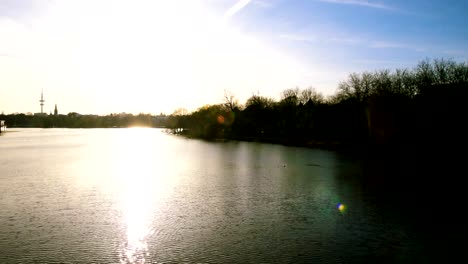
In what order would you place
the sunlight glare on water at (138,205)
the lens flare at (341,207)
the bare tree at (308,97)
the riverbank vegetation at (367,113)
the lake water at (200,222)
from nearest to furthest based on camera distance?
1. the lake water at (200,222)
2. the sunlight glare on water at (138,205)
3. the lens flare at (341,207)
4. the riverbank vegetation at (367,113)
5. the bare tree at (308,97)

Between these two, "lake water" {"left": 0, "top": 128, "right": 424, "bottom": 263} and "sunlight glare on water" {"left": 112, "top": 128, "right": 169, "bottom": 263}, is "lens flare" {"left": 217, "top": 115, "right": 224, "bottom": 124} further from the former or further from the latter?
"lake water" {"left": 0, "top": 128, "right": 424, "bottom": 263}

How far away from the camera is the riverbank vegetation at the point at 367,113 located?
49.4m

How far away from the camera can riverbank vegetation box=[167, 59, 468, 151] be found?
4938cm

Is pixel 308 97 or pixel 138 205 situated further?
pixel 308 97

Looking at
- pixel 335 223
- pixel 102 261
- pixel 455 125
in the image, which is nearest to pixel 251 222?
pixel 335 223

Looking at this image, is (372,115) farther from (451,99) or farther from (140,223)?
(140,223)

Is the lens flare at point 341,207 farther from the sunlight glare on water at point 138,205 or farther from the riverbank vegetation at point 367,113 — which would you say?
the riverbank vegetation at point 367,113

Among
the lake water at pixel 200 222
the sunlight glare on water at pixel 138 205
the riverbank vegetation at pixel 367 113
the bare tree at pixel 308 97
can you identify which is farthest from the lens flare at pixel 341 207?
the bare tree at pixel 308 97

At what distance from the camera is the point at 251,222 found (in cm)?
1452

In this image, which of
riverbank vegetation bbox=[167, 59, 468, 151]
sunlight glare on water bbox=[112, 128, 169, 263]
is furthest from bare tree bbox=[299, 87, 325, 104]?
sunlight glare on water bbox=[112, 128, 169, 263]

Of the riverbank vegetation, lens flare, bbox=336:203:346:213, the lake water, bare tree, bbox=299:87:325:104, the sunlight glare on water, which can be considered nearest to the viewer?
the lake water

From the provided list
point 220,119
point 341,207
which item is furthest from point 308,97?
point 341,207

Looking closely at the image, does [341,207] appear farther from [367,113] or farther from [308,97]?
[308,97]

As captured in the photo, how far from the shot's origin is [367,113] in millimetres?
68312
